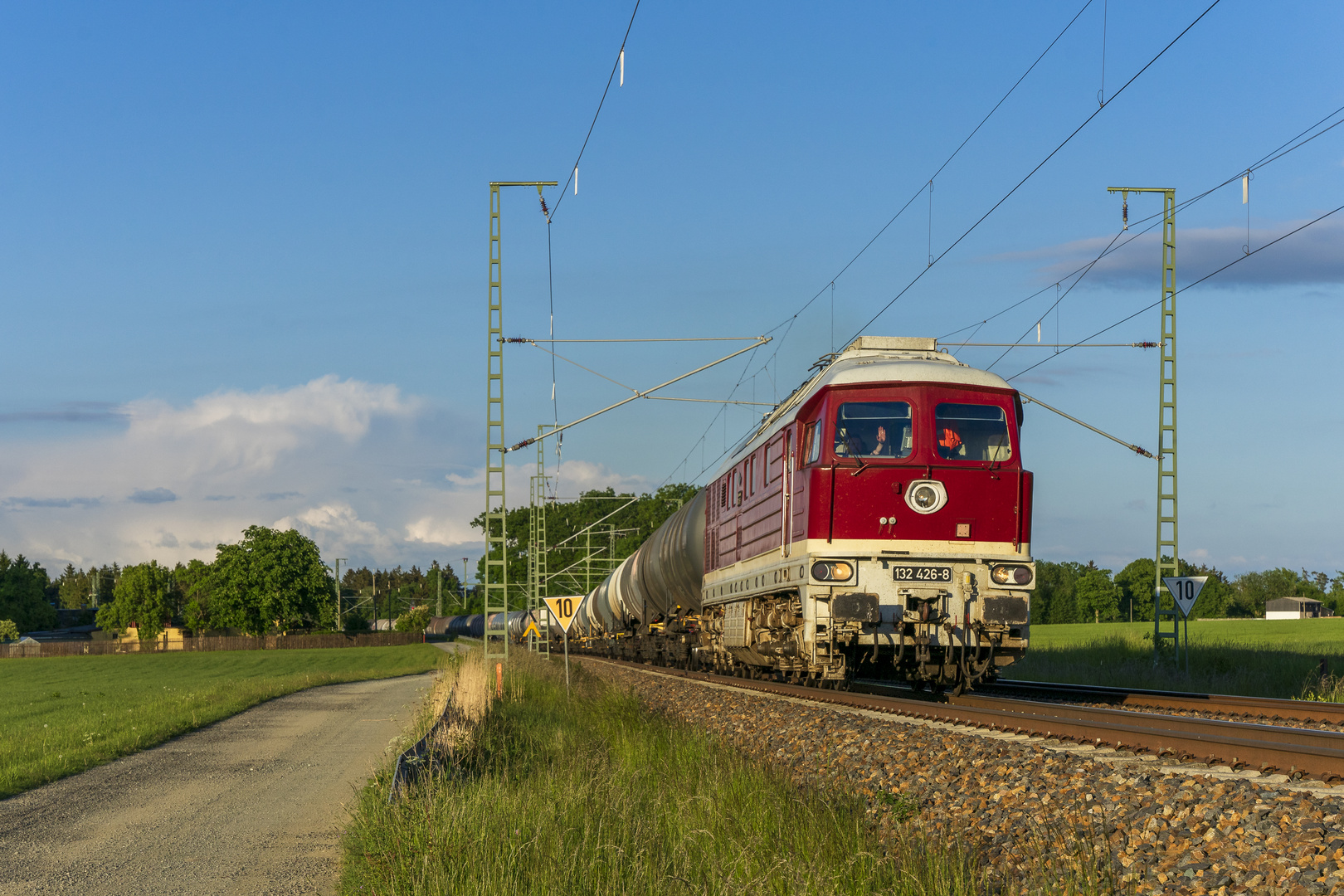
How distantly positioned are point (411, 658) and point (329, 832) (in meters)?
57.8

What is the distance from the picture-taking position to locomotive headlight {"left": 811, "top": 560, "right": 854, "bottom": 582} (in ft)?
46.9

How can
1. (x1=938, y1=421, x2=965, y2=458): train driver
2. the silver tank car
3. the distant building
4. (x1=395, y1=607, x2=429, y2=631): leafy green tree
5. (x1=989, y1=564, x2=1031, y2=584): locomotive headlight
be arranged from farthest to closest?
the distant building → (x1=395, y1=607, x2=429, y2=631): leafy green tree → the silver tank car → (x1=938, y1=421, x2=965, y2=458): train driver → (x1=989, y1=564, x2=1031, y2=584): locomotive headlight

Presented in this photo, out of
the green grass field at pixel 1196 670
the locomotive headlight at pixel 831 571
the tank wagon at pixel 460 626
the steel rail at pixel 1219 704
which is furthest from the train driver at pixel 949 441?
the tank wagon at pixel 460 626

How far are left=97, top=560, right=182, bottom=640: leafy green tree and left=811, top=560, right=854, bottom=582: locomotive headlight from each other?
117307mm

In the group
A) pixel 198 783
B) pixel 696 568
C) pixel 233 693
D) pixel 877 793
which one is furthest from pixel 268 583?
pixel 877 793

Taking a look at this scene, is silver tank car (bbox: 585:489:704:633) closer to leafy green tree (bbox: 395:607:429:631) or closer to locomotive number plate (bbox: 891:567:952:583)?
locomotive number plate (bbox: 891:567:952:583)

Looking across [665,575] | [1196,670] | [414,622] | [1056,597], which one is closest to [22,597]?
[414,622]

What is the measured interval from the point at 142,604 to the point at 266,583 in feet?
79.9

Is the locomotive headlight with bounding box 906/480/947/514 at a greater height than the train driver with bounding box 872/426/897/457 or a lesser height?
lesser

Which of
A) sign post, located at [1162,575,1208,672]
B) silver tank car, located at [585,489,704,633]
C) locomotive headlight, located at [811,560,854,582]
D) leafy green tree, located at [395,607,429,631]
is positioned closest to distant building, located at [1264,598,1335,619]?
leafy green tree, located at [395,607,429,631]

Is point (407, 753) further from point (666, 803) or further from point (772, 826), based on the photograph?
point (772, 826)

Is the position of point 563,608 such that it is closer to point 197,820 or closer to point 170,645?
point 197,820

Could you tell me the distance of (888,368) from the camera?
14.9 metres

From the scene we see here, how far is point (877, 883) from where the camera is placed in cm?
680
